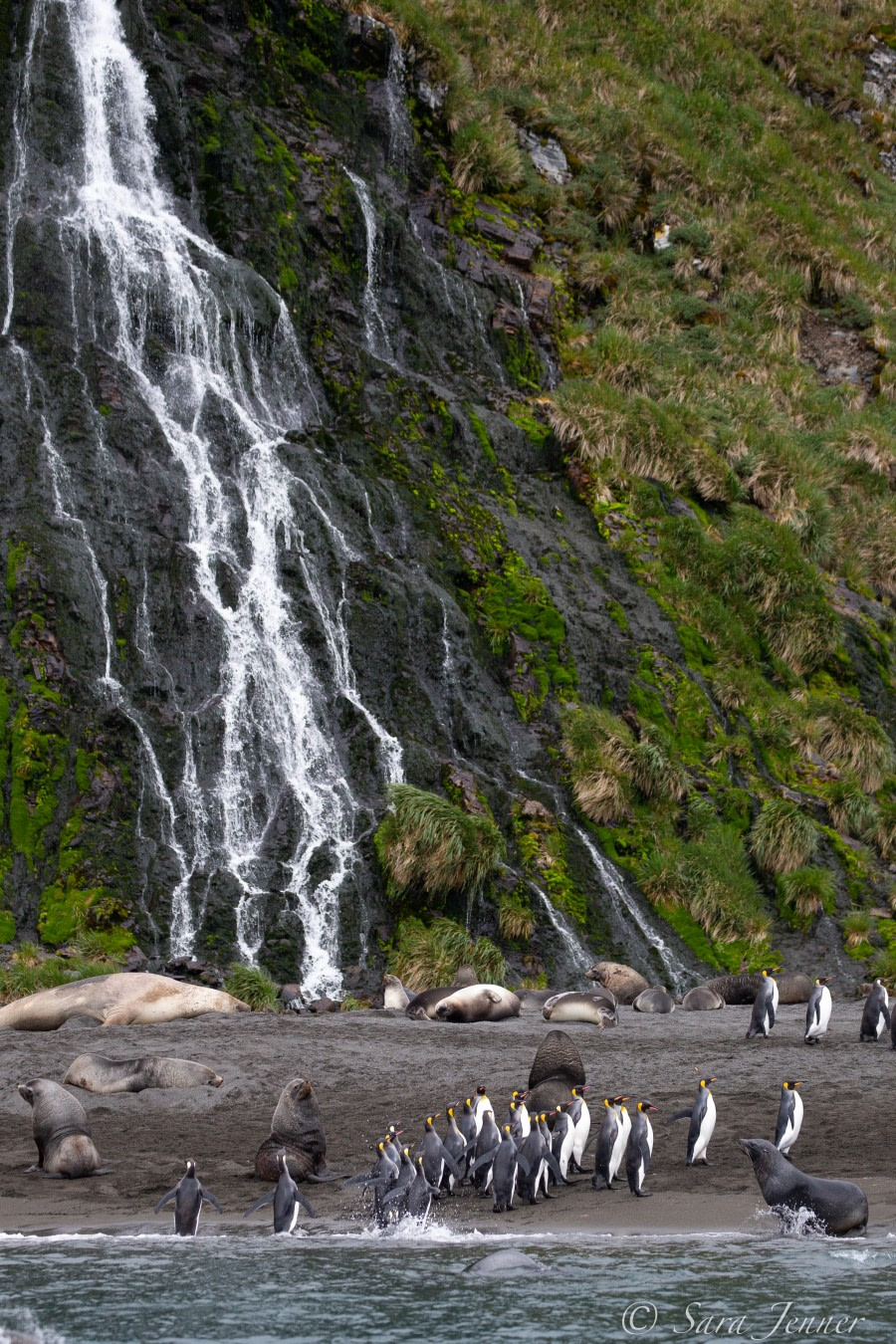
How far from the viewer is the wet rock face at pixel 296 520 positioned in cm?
1797

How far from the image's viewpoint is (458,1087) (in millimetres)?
11617

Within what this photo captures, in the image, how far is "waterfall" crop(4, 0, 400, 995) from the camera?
18.2 metres

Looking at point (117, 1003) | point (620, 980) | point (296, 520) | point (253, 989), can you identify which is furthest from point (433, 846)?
point (296, 520)

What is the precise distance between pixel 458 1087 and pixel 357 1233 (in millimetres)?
2732

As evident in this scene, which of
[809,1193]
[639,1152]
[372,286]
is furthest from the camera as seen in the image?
[372,286]

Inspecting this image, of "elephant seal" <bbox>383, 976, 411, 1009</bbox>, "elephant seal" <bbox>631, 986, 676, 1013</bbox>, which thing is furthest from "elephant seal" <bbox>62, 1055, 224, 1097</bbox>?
"elephant seal" <bbox>631, 986, 676, 1013</bbox>

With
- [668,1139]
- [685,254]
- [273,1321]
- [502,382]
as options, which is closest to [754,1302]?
[273,1321]

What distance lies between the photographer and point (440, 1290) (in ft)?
24.3

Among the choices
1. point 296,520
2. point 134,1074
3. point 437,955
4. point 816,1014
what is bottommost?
point 437,955

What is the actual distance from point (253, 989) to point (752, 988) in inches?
242

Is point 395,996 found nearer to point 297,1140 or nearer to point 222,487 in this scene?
point 297,1140

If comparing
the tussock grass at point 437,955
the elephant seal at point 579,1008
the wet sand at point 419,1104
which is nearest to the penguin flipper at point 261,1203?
the wet sand at point 419,1104

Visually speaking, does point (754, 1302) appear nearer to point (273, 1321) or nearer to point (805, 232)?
point (273, 1321)

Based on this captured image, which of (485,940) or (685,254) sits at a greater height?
(685,254)
